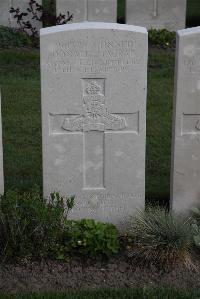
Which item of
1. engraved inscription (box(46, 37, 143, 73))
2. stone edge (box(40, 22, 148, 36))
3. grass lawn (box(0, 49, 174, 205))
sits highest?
stone edge (box(40, 22, 148, 36))

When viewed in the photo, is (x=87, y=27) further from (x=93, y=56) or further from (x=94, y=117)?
(x=94, y=117)

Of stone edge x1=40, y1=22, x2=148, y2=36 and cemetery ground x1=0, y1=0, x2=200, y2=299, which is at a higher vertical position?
stone edge x1=40, y1=22, x2=148, y2=36

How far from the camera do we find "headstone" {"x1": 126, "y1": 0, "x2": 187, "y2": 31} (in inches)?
559

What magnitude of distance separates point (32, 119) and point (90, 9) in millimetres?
4932

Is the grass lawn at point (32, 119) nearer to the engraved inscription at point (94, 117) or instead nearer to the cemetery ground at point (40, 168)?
the cemetery ground at point (40, 168)

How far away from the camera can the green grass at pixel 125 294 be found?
17.6 ft

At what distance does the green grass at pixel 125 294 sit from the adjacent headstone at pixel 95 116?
1039 mm

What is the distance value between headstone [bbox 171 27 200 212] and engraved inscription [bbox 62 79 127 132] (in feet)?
1.77

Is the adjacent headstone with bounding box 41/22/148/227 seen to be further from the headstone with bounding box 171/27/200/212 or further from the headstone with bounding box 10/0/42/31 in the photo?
the headstone with bounding box 10/0/42/31

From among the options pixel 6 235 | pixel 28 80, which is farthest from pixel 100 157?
pixel 28 80

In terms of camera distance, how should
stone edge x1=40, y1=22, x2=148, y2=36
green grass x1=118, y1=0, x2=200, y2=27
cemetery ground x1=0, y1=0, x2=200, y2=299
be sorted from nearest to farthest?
1. cemetery ground x1=0, y1=0, x2=200, y2=299
2. stone edge x1=40, y1=22, x2=148, y2=36
3. green grass x1=118, y1=0, x2=200, y2=27

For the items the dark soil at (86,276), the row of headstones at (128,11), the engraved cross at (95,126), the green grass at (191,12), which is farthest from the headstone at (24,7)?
the dark soil at (86,276)

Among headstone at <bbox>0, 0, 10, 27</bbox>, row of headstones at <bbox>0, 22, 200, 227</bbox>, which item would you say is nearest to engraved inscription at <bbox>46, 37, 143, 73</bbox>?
row of headstones at <bbox>0, 22, 200, 227</bbox>

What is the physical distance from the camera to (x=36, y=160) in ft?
26.8
